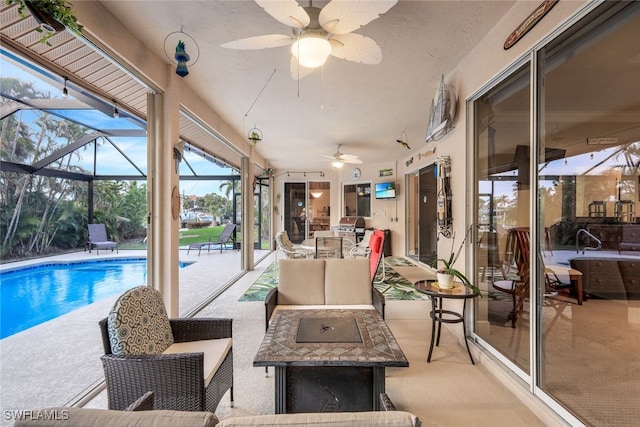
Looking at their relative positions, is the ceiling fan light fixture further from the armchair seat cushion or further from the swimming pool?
the swimming pool

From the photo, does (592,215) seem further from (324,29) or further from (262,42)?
(262,42)

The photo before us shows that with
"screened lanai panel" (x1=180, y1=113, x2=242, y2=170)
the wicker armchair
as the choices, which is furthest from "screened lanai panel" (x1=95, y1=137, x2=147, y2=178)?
the wicker armchair

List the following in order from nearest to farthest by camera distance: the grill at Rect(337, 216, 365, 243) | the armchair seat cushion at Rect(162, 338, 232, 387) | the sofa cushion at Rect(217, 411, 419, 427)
Result: the sofa cushion at Rect(217, 411, 419, 427) → the armchair seat cushion at Rect(162, 338, 232, 387) → the grill at Rect(337, 216, 365, 243)

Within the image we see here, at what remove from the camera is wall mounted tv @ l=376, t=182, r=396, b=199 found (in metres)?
7.85

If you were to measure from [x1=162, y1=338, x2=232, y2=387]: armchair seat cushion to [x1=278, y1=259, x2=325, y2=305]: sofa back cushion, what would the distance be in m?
0.86

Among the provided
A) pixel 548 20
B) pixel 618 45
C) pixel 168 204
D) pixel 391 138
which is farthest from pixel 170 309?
pixel 391 138

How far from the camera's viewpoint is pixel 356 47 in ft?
6.24

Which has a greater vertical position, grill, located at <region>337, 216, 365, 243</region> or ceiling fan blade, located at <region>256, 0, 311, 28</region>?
ceiling fan blade, located at <region>256, 0, 311, 28</region>

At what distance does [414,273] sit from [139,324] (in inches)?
208

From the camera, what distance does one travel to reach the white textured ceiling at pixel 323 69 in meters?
2.10

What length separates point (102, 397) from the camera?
2.05 meters

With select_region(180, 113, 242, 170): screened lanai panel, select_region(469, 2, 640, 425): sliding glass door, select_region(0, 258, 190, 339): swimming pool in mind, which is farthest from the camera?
select_region(180, 113, 242, 170): screened lanai panel

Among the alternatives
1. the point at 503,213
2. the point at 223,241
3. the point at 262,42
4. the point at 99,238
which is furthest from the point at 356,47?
the point at 223,241

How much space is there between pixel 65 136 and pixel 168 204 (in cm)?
158
